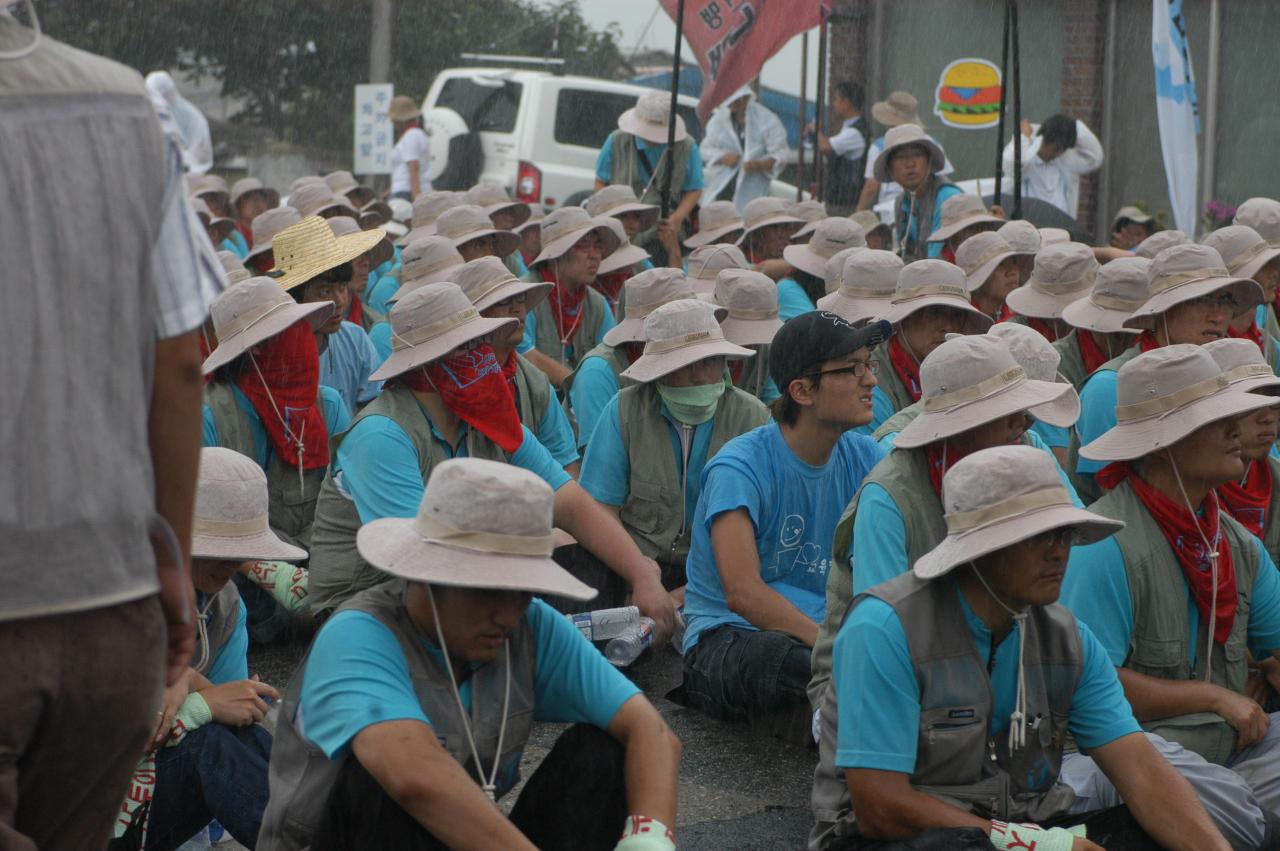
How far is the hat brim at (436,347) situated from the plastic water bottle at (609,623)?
0.95 metres

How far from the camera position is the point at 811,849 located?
3.88m

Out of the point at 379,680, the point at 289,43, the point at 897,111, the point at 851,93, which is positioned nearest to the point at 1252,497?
the point at 379,680

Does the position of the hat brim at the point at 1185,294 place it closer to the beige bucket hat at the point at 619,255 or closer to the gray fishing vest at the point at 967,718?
the gray fishing vest at the point at 967,718

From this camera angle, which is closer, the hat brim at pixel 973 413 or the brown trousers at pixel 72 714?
the brown trousers at pixel 72 714

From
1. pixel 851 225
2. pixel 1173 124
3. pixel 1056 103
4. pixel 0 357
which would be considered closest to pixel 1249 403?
pixel 0 357

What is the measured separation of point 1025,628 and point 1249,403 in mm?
1237

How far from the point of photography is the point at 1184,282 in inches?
263

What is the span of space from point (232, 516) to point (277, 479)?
188cm

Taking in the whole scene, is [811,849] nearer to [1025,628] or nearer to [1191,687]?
[1025,628]

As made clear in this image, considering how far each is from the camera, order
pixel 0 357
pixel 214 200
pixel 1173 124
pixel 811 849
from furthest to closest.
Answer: pixel 214 200 < pixel 1173 124 < pixel 811 849 < pixel 0 357

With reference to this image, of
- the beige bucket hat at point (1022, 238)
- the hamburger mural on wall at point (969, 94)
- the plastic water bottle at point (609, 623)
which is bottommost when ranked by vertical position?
the plastic water bottle at point (609, 623)

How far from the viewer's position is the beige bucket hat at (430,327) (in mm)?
5324

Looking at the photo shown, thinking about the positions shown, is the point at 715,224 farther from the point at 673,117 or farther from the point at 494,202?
the point at 494,202

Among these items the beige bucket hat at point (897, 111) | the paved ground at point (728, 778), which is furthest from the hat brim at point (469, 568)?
the beige bucket hat at point (897, 111)
